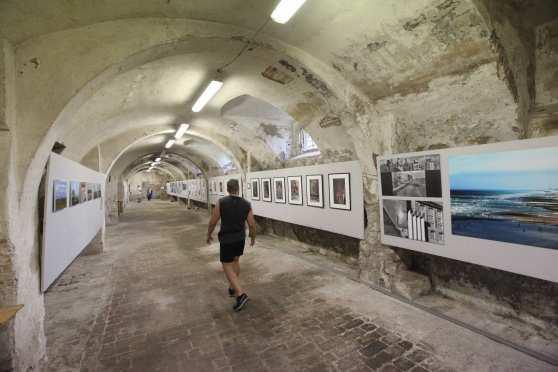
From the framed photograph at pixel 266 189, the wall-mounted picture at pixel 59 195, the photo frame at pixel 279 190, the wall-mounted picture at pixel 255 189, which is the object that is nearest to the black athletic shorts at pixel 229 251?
the wall-mounted picture at pixel 59 195

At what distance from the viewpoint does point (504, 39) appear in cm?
319

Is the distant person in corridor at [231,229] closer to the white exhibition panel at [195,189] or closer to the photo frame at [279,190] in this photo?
the photo frame at [279,190]

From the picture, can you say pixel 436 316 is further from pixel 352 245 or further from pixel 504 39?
pixel 504 39

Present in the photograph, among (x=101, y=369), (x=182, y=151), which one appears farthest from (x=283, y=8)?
(x=182, y=151)

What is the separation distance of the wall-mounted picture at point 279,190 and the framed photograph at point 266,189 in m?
0.40

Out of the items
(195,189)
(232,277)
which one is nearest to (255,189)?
(232,277)

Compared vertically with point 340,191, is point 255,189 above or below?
above

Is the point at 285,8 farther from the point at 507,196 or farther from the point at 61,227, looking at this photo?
the point at 61,227

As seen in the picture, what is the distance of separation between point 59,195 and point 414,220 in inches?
219

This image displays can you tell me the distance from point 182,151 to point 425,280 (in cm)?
1581

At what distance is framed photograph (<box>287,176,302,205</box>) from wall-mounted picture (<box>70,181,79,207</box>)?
5.03m

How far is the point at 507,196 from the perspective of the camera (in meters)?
3.14

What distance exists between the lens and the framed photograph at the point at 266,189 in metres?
9.12

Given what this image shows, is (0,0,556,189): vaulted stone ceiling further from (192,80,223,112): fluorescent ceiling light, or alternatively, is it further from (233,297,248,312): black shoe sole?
(233,297,248,312): black shoe sole
